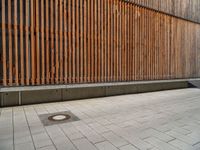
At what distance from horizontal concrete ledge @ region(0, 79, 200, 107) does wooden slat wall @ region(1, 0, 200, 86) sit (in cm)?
26

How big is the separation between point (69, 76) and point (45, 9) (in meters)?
2.52

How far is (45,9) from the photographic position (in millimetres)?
5484

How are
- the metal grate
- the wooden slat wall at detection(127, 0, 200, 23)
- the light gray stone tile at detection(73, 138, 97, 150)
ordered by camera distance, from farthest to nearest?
the wooden slat wall at detection(127, 0, 200, 23)
the metal grate
the light gray stone tile at detection(73, 138, 97, 150)

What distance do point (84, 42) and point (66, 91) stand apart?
6.74 feet

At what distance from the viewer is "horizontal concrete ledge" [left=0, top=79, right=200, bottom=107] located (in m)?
4.78

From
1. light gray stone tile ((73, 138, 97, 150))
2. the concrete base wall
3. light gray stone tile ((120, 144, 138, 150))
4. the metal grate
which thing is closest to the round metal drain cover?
the metal grate

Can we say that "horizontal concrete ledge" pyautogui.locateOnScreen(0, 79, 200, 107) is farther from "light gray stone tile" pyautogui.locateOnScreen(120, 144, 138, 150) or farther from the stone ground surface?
"light gray stone tile" pyautogui.locateOnScreen(120, 144, 138, 150)

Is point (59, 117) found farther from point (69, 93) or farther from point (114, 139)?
point (69, 93)

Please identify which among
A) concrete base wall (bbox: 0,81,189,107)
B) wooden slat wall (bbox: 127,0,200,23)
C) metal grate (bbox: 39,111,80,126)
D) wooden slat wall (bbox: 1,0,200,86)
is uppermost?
wooden slat wall (bbox: 127,0,200,23)

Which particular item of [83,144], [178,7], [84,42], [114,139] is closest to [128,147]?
[114,139]

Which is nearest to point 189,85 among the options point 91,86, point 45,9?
point 91,86

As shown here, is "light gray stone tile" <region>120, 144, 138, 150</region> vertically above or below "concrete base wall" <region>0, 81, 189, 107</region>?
below

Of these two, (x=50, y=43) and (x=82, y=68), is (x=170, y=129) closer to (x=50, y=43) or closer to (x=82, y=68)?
(x=82, y=68)

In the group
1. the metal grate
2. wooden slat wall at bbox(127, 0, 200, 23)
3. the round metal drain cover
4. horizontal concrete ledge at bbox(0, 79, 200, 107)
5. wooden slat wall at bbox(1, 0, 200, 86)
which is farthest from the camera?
wooden slat wall at bbox(127, 0, 200, 23)
